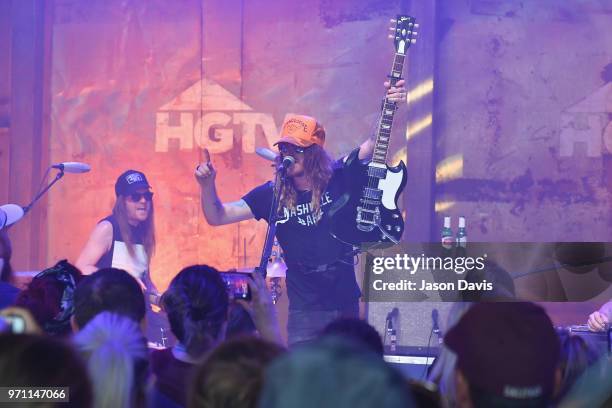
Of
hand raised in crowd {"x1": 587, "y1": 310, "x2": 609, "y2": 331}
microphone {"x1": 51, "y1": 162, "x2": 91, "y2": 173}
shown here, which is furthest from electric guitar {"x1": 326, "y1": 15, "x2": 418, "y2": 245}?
microphone {"x1": 51, "y1": 162, "x2": 91, "y2": 173}

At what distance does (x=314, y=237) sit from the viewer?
6055 millimetres

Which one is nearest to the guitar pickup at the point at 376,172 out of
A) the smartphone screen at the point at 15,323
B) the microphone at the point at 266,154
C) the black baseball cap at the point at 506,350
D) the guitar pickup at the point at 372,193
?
Result: the guitar pickup at the point at 372,193

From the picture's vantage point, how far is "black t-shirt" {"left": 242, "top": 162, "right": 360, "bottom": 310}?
19.1 ft

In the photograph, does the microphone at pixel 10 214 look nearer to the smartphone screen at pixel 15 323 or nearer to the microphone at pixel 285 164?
the microphone at pixel 285 164

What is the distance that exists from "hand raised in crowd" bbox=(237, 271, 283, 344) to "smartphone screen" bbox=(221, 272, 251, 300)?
0.08ft

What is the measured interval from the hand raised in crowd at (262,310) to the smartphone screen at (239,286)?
0.02m

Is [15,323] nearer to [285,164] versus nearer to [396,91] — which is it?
[285,164]

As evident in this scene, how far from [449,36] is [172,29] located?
243 cm

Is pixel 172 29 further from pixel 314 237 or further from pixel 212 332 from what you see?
pixel 212 332

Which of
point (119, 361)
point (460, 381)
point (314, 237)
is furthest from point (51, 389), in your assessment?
point (314, 237)

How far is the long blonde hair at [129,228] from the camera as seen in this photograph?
681 centimetres

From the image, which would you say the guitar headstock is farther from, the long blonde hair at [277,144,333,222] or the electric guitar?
the long blonde hair at [277,144,333,222]

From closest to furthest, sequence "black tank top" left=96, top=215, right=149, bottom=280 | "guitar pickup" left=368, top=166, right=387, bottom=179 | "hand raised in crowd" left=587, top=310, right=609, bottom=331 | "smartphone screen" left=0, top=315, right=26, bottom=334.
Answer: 1. "smartphone screen" left=0, top=315, right=26, bottom=334
2. "hand raised in crowd" left=587, top=310, right=609, bottom=331
3. "guitar pickup" left=368, top=166, right=387, bottom=179
4. "black tank top" left=96, top=215, right=149, bottom=280

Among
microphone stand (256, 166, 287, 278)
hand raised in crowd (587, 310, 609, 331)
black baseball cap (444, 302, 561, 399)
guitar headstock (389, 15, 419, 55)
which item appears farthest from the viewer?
guitar headstock (389, 15, 419, 55)
